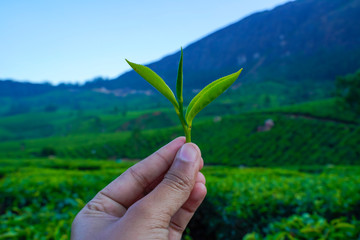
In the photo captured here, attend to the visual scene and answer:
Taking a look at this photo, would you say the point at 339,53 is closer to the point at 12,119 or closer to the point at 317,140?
the point at 317,140

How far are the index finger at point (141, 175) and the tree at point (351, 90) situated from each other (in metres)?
31.1

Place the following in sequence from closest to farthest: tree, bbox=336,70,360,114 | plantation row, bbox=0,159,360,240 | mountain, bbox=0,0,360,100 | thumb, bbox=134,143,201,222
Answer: thumb, bbox=134,143,201,222 < plantation row, bbox=0,159,360,240 < tree, bbox=336,70,360,114 < mountain, bbox=0,0,360,100

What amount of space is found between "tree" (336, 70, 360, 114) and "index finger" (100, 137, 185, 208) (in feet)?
102

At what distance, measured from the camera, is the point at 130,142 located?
37812 millimetres

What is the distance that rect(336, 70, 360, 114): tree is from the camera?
26625 mm

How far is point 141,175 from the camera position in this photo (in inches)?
51.7

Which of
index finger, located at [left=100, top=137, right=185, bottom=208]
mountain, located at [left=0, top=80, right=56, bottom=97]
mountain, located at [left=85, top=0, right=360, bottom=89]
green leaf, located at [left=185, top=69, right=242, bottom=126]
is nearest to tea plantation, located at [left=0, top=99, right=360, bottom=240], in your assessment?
index finger, located at [left=100, top=137, right=185, bottom=208]

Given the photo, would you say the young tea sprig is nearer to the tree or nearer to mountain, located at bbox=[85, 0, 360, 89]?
the tree

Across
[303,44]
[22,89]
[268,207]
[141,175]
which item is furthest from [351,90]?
[22,89]

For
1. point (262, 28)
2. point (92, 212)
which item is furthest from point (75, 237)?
point (262, 28)

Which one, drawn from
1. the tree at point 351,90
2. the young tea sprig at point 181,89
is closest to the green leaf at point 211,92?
the young tea sprig at point 181,89

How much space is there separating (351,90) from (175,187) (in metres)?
31.6

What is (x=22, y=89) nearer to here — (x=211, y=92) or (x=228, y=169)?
(x=228, y=169)

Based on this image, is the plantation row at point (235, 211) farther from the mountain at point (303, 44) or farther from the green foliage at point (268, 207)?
the mountain at point (303, 44)
